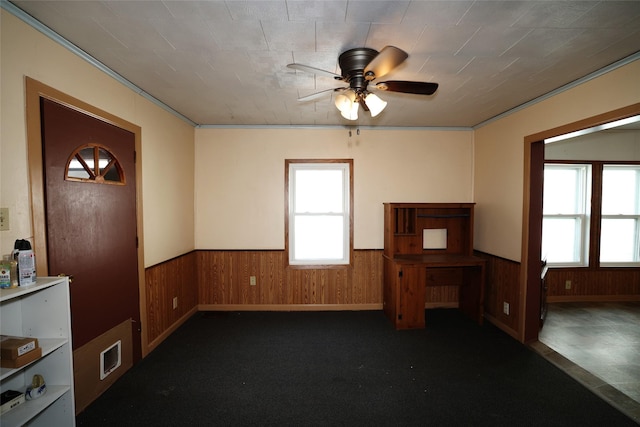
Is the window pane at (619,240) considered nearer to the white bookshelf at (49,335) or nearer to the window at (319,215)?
the window at (319,215)

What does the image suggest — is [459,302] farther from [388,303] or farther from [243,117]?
[243,117]

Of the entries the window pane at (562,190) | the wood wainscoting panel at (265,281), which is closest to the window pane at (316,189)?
the wood wainscoting panel at (265,281)

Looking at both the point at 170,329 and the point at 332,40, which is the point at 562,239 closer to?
the point at 332,40

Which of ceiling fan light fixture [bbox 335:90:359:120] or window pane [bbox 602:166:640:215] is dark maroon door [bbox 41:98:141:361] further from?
window pane [bbox 602:166:640:215]

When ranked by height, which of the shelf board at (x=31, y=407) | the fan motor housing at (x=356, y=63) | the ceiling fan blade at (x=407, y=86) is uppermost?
the fan motor housing at (x=356, y=63)

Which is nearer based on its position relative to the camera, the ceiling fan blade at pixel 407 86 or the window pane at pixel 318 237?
the ceiling fan blade at pixel 407 86

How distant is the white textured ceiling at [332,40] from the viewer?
153 cm

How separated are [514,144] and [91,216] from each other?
4.16m

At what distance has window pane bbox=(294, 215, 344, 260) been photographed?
12.9 ft

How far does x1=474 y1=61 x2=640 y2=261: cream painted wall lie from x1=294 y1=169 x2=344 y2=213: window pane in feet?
6.30

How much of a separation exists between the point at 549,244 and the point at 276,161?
14.4 ft

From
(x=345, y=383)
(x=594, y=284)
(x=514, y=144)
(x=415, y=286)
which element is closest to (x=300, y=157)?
(x=415, y=286)

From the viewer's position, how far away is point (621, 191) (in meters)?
4.25

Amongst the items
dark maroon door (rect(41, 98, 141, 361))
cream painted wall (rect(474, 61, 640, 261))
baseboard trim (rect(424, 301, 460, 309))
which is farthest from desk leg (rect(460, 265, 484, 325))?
dark maroon door (rect(41, 98, 141, 361))
